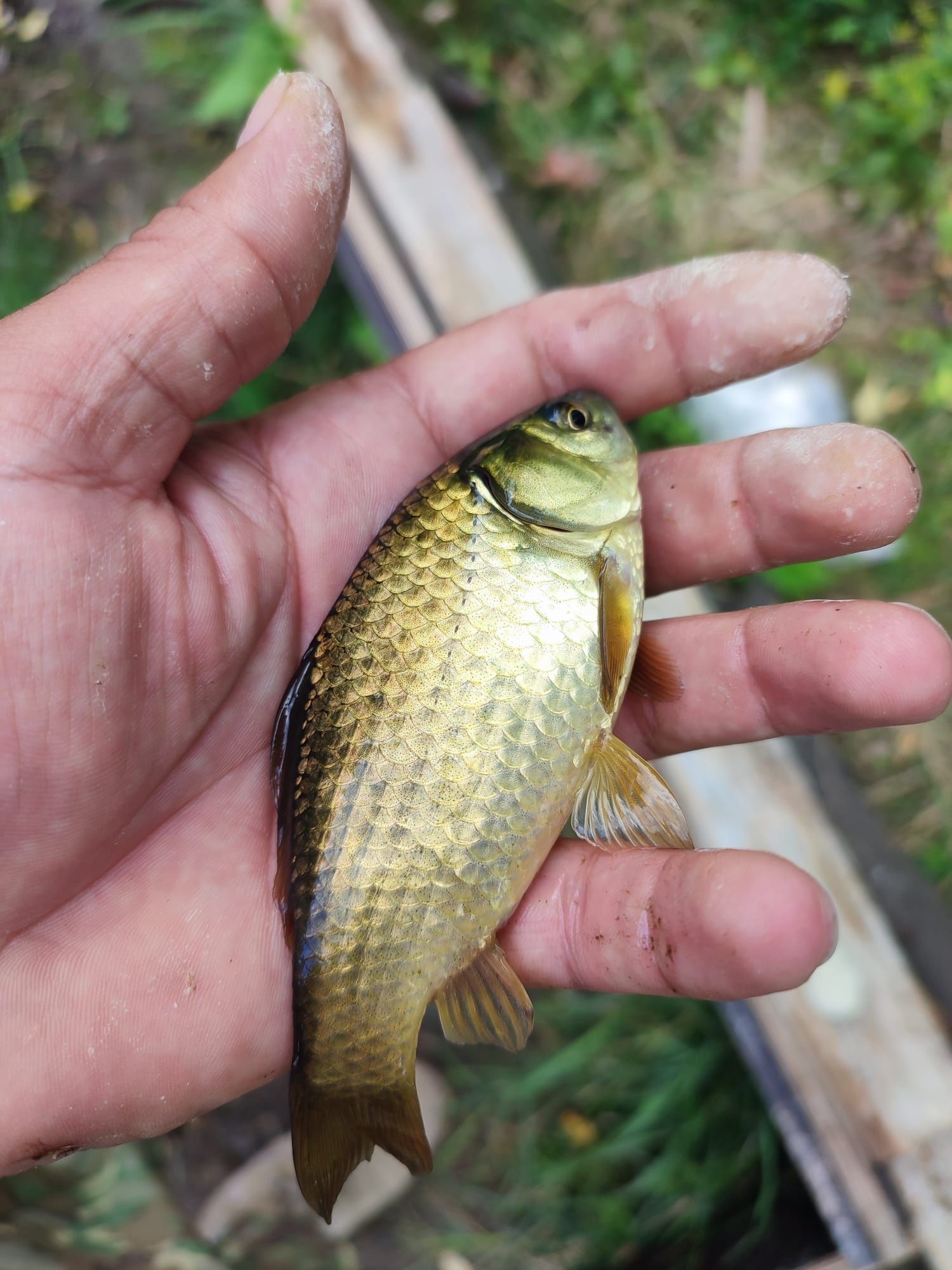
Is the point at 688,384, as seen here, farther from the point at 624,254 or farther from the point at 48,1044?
the point at 48,1044

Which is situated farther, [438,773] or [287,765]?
[287,765]

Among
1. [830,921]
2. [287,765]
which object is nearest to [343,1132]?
[287,765]

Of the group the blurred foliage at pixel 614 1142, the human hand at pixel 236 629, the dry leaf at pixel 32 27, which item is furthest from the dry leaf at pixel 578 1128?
the dry leaf at pixel 32 27

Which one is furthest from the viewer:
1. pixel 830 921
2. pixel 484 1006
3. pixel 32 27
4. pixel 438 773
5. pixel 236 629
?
pixel 32 27

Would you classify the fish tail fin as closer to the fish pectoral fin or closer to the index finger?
the fish pectoral fin

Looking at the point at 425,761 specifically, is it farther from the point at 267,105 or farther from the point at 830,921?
the point at 267,105

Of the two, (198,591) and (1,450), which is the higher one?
(1,450)

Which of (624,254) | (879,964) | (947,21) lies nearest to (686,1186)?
(879,964)
